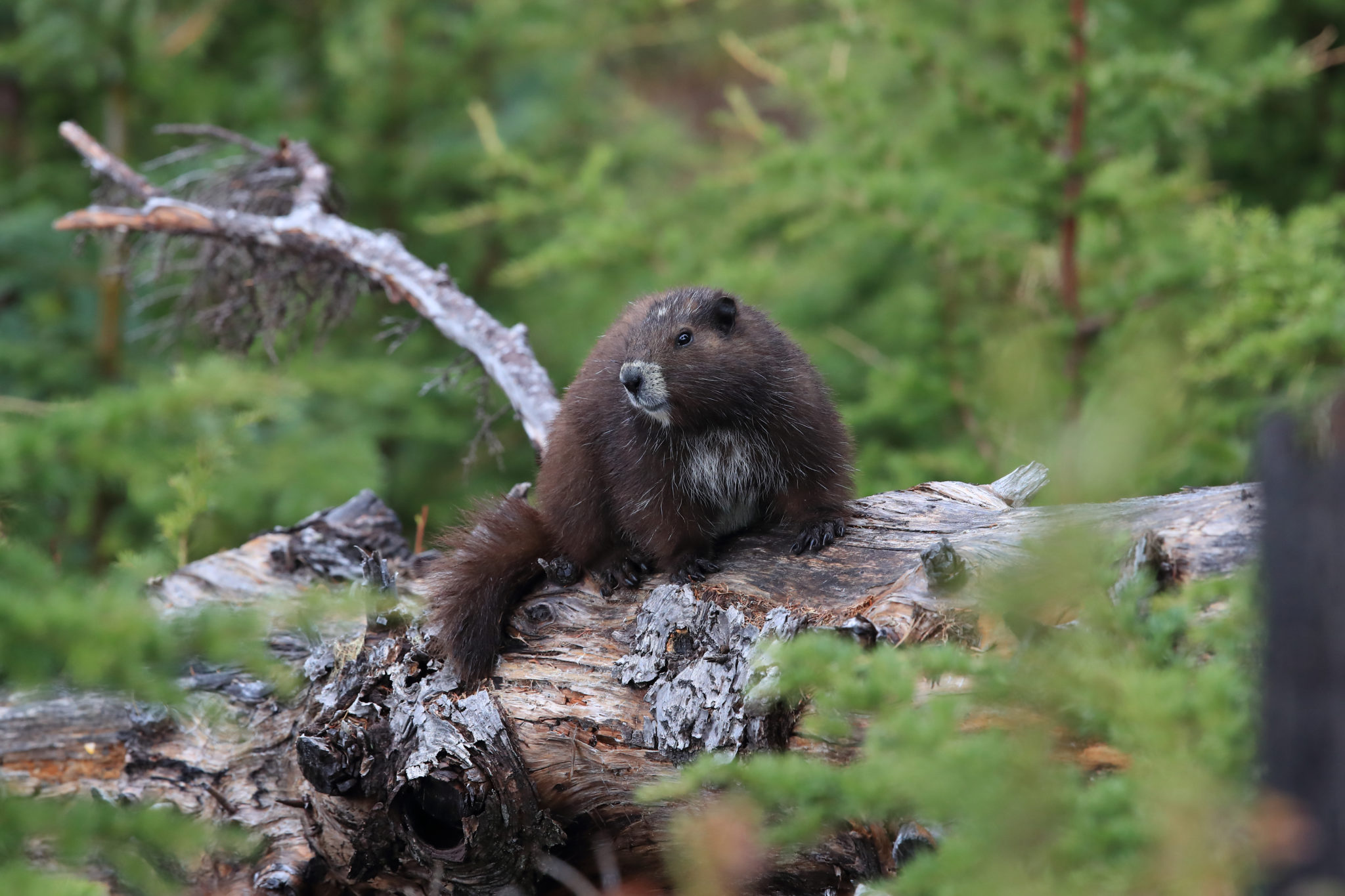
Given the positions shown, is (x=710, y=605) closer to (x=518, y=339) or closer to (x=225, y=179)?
(x=518, y=339)

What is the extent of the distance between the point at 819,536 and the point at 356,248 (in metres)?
2.98

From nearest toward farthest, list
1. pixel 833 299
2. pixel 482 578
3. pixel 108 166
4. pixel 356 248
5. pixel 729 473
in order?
pixel 482 578
pixel 729 473
pixel 356 248
pixel 108 166
pixel 833 299

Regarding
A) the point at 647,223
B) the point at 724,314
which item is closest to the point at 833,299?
the point at 647,223

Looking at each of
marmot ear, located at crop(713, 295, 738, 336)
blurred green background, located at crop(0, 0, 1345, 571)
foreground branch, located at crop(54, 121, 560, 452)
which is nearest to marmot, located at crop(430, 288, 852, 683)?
marmot ear, located at crop(713, 295, 738, 336)

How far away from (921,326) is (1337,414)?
523 centimetres

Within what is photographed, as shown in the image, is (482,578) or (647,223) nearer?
(482,578)

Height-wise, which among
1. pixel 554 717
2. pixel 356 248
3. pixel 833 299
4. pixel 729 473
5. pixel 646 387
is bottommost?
pixel 554 717

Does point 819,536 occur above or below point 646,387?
below

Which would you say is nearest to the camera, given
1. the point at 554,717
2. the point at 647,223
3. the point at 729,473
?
the point at 554,717

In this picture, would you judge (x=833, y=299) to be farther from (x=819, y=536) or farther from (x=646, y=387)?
(x=819, y=536)

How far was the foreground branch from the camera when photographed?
525 cm

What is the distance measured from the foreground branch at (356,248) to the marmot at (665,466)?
118cm

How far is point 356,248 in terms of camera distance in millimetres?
5402

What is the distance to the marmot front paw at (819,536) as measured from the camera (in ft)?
11.7
